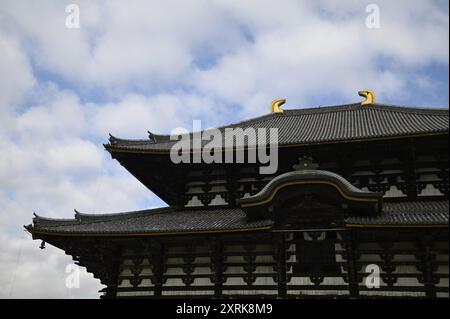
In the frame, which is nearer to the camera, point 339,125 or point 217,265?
point 217,265

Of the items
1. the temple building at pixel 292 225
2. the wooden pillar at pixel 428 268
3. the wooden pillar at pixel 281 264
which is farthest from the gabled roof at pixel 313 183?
the wooden pillar at pixel 428 268

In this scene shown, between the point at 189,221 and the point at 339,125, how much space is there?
378 inches

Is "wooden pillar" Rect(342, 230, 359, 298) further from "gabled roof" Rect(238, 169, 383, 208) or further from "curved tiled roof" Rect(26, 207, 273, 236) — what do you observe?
"curved tiled roof" Rect(26, 207, 273, 236)

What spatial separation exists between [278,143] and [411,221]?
6.30 m

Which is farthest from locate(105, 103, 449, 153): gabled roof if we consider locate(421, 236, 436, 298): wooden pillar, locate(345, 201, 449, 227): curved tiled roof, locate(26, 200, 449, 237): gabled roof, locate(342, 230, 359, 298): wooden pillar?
locate(421, 236, 436, 298): wooden pillar

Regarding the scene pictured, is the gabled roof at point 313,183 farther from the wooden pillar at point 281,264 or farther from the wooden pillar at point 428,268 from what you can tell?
the wooden pillar at point 428,268

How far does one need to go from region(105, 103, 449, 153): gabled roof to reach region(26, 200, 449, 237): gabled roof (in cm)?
305

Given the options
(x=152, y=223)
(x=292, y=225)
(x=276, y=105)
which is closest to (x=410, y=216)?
(x=292, y=225)

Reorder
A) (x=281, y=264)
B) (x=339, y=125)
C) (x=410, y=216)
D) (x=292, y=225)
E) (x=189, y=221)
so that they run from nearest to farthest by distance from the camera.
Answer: (x=410, y=216) < (x=281, y=264) < (x=292, y=225) < (x=189, y=221) < (x=339, y=125)

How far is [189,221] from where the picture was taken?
56.3 feet

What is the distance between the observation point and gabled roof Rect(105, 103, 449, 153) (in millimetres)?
17634

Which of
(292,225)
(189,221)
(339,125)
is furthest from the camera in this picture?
(339,125)

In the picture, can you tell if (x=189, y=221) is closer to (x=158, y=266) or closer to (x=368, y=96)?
(x=158, y=266)
